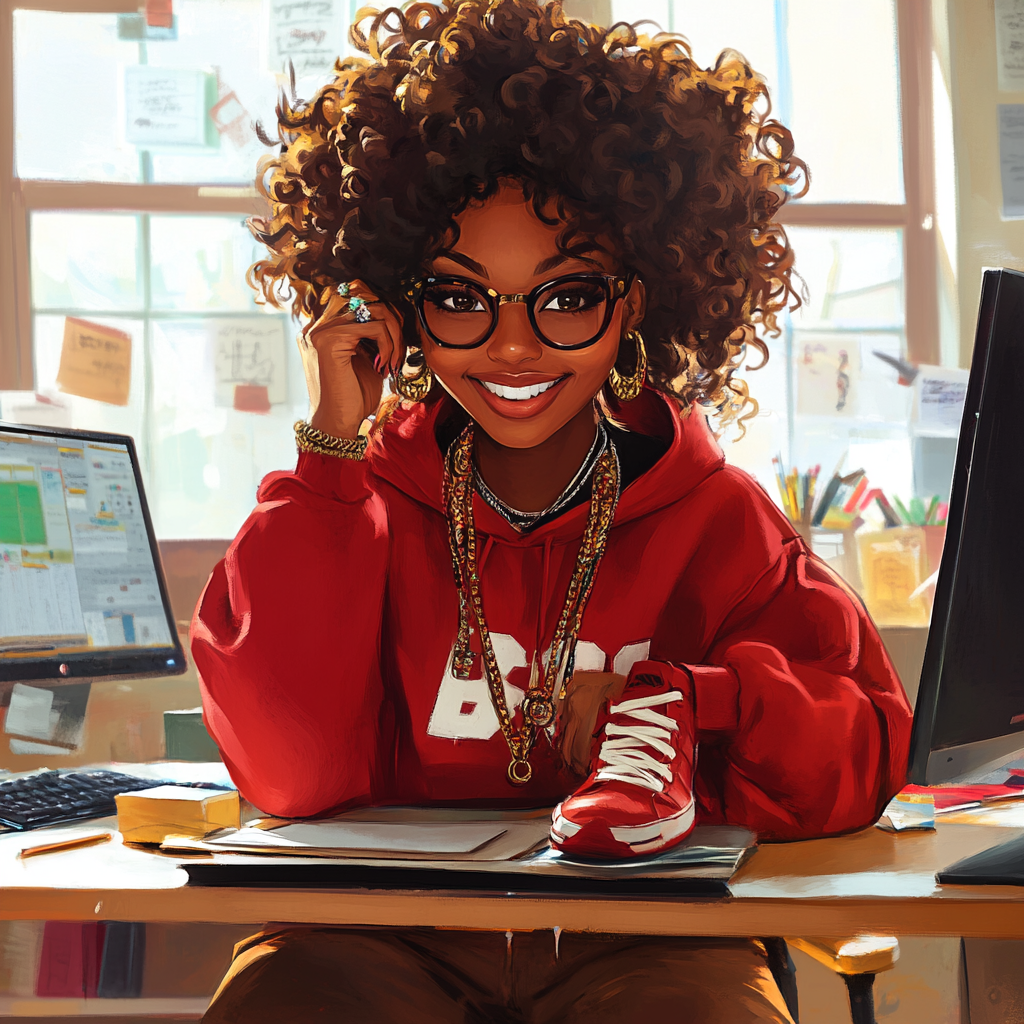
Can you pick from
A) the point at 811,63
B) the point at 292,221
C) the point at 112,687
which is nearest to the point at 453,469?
the point at 292,221

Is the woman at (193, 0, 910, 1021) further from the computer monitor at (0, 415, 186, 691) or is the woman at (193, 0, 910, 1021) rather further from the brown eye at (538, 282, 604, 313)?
the computer monitor at (0, 415, 186, 691)

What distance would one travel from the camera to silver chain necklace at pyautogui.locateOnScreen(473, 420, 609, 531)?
3.68ft

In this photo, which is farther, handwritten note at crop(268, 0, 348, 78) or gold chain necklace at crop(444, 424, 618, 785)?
handwritten note at crop(268, 0, 348, 78)

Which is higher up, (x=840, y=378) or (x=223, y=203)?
(x=223, y=203)

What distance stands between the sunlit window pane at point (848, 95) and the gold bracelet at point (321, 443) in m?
1.51

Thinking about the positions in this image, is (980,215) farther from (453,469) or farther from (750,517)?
(453,469)

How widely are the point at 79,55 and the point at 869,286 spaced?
5.80ft

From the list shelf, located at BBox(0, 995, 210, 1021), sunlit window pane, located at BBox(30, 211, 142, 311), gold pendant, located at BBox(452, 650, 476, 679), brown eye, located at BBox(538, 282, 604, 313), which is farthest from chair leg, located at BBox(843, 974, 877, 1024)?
sunlit window pane, located at BBox(30, 211, 142, 311)

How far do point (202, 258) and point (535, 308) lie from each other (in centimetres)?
137

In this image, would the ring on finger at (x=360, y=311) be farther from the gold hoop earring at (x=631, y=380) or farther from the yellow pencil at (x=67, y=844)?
the yellow pencil at (x=67, y=844)

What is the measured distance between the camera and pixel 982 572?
2.31 feet

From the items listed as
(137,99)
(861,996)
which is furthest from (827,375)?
(137,99)

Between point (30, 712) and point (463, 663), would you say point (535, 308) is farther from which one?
point (30, 712)

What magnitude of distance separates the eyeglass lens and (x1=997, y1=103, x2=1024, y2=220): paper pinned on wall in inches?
56.8
